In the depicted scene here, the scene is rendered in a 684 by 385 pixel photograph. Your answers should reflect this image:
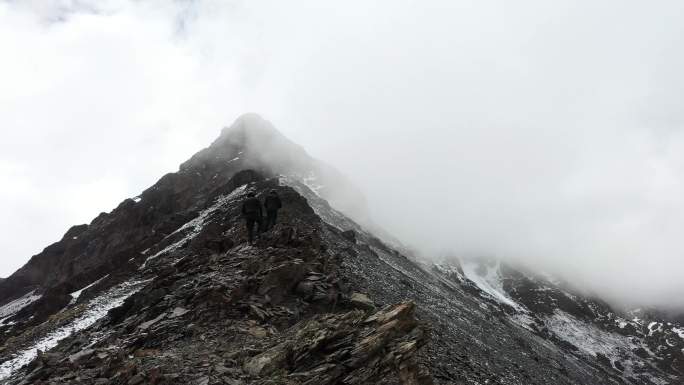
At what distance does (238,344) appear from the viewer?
17.6m

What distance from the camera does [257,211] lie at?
95.7ft

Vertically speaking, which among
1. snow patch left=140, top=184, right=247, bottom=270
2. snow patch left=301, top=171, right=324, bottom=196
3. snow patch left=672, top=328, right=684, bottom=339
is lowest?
snow patch left=672, top=328, right=684, bottom=339

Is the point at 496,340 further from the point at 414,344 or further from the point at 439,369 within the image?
the point at 414,344

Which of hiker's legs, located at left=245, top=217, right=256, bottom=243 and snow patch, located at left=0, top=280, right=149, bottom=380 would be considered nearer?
snow patch, located at left=0, top=280, right=149, bottom=380

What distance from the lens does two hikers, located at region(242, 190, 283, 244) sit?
2886cm

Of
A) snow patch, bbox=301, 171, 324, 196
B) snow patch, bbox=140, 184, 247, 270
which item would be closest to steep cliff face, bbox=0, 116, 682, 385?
snow patch, bbox=140, 184, 247, 270

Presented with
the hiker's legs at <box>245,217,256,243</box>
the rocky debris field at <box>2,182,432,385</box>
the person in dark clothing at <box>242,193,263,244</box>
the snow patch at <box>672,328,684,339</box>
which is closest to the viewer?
the rocky debris field at <box>2,182,432,385</box>

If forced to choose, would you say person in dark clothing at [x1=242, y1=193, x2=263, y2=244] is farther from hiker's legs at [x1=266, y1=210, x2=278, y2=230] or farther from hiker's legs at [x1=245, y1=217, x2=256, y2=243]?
hiker's legs at [x1=266, y1=210, x2=278, y2=230]

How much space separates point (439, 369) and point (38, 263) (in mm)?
80908

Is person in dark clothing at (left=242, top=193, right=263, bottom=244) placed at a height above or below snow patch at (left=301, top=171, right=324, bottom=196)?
A: below

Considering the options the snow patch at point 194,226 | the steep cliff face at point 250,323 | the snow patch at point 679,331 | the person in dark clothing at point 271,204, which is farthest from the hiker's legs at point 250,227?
the snow patch at point 679,331

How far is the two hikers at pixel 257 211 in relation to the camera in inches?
1136

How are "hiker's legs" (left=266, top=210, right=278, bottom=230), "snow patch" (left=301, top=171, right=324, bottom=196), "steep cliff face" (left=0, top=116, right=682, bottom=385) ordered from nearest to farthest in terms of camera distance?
"steep cliff face" (left=0, top=116, right=682, bottom=385) → "hiker's legs" (left=266, top=210, right=278, bottom=230) → "snow patch" (left=301, top=171, right=324, bottom=196)

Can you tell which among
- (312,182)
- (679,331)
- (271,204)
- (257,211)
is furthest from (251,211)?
(679,331)
